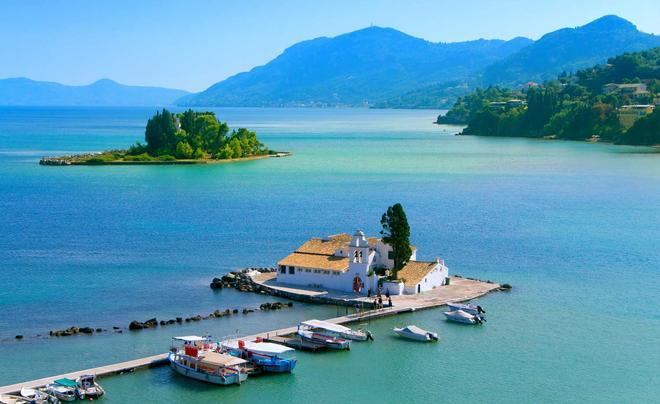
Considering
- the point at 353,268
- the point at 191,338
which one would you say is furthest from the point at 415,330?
the point at 191,338

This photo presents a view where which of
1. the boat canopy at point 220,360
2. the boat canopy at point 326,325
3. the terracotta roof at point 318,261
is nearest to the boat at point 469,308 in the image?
the boat canopy at point 326,325

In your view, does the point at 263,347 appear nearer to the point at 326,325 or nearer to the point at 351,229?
the point at 326,325

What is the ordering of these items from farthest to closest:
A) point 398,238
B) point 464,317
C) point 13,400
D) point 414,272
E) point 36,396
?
point 414,272 → point 398,238 → point 464,317 → point 36,396 → point 13,400

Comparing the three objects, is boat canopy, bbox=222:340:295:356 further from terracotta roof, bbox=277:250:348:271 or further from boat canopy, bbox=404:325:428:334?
terracotta roof, bbox=277:250:348:271

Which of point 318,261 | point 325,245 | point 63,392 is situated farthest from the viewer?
point 325,245

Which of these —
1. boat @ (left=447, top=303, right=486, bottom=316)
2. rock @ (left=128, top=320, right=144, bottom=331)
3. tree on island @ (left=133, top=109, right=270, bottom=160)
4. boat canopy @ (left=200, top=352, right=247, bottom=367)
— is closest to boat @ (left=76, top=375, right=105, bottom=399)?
boat canopy @ (left=200, top=352, right=247, bottom=367)

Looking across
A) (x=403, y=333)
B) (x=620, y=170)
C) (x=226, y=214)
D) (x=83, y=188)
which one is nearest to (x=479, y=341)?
(x=403, y=333)

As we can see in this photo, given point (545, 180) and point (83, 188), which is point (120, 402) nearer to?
point (83, 188)
